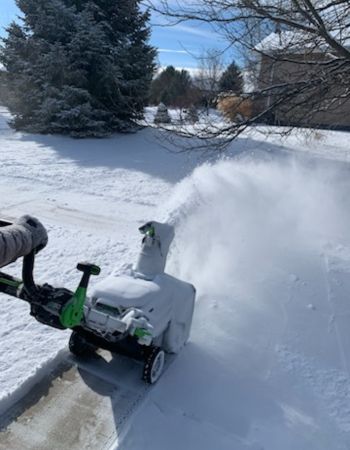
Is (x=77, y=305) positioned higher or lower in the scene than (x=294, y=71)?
lower

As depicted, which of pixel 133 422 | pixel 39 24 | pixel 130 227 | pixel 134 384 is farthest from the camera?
pixel 39 24

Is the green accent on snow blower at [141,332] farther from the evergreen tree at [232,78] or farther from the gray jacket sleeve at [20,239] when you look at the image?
the evergreen tree at [232,78]

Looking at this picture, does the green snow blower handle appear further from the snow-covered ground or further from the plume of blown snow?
the plume of blown snow

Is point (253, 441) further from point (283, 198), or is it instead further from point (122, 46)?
point (122, 46)

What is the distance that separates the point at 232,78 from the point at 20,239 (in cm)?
459

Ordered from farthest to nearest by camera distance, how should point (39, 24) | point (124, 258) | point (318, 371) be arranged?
point (39, 24) < point (124, 258) < point (318, 371)

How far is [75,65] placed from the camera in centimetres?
1349

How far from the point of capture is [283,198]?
7.13m

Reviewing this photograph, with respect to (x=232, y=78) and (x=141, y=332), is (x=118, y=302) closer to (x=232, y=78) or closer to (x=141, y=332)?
(x=141, y=332)

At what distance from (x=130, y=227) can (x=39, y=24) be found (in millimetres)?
10688

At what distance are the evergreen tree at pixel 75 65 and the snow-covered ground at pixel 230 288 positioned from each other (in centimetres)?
450

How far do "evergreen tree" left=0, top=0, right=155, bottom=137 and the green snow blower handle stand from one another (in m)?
11.8

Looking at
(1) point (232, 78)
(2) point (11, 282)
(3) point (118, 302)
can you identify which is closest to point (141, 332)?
(3) point (118, 302)

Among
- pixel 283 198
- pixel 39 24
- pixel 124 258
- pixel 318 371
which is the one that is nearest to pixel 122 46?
pixel 39 24
